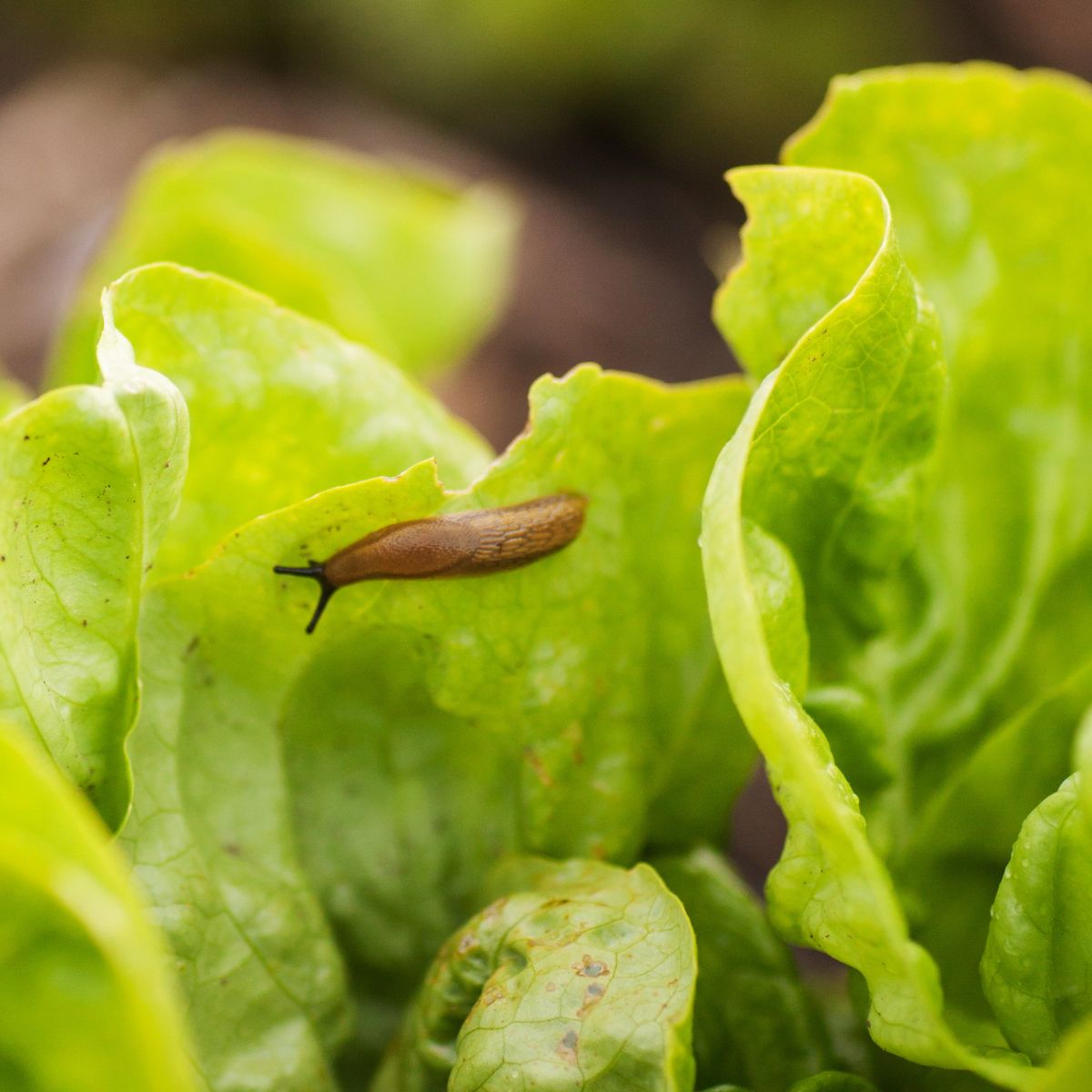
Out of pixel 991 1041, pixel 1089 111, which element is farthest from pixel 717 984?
pixel 1089 111

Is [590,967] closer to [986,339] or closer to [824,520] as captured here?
[824,520]

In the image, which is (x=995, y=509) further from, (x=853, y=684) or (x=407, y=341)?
(x=407, y=341)

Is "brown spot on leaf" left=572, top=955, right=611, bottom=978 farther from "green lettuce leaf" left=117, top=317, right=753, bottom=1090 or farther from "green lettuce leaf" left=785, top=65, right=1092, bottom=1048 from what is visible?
"green lettuce leaf" left=785, top=65, right=1092, bottom=1048

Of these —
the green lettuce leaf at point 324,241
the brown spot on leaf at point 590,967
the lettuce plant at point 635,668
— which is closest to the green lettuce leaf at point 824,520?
the lettuce plant at point 635,668

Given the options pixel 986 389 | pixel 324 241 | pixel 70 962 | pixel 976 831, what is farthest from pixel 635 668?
pixel 324 241

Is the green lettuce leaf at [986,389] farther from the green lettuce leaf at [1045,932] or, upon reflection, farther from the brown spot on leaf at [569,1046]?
the brown spot on leaf at [569,1046]

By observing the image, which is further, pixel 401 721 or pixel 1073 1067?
pixel 401 721
